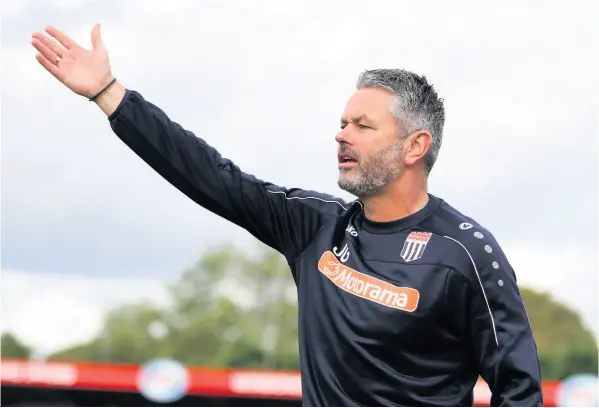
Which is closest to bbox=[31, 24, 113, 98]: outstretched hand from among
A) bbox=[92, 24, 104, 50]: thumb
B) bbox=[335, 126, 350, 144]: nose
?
bbox=[92, 24, 104, 50]: thumb

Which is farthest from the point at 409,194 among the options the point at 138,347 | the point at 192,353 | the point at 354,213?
the point at 138,347

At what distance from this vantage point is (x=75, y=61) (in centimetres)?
421

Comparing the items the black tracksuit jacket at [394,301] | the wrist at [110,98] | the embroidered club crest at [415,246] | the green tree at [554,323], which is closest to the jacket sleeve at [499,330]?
the black tracksuit jacket at [394,301]

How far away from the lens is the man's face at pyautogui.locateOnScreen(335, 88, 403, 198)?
4219mm

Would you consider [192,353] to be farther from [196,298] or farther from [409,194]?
[409,194]

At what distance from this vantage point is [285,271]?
59.8m

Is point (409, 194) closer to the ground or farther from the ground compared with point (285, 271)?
closer to the ground

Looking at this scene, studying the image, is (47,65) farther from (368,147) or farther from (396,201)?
(396,201)

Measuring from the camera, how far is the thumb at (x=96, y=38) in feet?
13.9

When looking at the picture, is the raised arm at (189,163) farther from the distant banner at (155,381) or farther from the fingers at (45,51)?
the distant banner at (155,381)

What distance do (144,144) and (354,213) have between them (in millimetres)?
1079

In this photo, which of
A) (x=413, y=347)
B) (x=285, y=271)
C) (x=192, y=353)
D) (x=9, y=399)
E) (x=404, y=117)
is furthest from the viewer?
(x=285, y=271)

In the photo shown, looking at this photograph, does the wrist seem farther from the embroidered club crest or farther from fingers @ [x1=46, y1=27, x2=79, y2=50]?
the embroidered club crest

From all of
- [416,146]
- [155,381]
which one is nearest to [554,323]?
[155,381]
